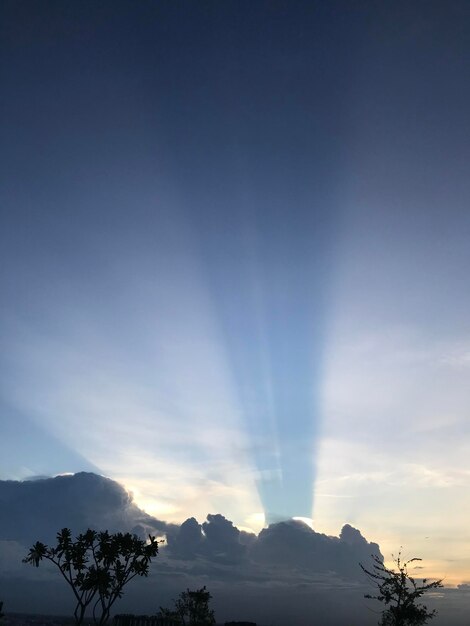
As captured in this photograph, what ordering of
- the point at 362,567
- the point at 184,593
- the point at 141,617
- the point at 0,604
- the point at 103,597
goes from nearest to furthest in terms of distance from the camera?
the point at 0,604 → the point at 141,617 → the point at 362,567 → the point at 103,597 → the point at 184,593

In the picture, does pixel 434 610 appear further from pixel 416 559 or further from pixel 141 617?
pixel 141 617

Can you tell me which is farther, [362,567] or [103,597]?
[103,597]

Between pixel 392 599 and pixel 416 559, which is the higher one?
pixel 416 559

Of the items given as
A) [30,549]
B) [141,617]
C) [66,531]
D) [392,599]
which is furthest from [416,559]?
[30,549]

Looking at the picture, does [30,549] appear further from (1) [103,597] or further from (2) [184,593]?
(2) [184,593]

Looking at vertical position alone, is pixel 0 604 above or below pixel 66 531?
below

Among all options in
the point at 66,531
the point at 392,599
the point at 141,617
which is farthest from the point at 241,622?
the point at 66,531

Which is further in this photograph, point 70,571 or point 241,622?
point 70,571

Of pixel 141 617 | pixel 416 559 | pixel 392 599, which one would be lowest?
pixel 141 617

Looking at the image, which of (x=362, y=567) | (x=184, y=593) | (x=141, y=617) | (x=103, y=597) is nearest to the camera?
(x=141, y=617)

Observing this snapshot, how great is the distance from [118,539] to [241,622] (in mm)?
13411

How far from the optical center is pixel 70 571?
44875 millimetres

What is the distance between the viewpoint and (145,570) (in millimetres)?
45688

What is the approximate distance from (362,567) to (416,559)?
425 centimetres
